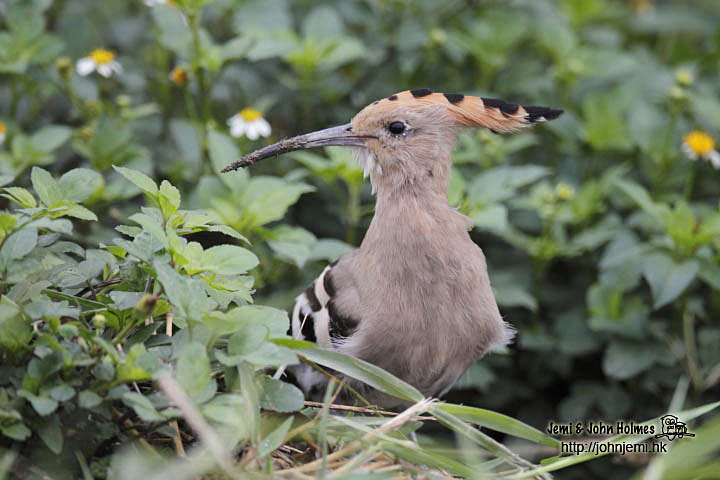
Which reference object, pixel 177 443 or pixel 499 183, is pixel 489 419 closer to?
pixel 177 443

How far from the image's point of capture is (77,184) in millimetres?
1562

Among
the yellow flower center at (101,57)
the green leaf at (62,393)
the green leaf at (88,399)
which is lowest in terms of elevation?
the yellow flower center at (101,57)

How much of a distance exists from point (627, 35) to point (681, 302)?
201 centimetres

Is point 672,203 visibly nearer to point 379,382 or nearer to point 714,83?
point 714,83

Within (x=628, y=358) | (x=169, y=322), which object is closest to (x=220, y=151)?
(x=169, y=322)

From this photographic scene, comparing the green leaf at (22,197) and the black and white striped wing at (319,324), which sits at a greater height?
the green leaf at (22,197)

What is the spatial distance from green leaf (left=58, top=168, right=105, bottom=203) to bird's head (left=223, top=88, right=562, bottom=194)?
535 millimetres

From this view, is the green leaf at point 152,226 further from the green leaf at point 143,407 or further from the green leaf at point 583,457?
the green leaf at point 583,457

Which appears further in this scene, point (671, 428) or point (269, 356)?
point (671, 428)

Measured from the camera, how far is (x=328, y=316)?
82.4 inches

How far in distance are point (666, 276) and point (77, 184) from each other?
1.71 m

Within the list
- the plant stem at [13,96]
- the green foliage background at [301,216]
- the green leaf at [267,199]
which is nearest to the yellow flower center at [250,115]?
the green foliage background at [301,216]

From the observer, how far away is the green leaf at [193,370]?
4.21ft

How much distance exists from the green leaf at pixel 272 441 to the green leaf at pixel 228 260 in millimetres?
286
